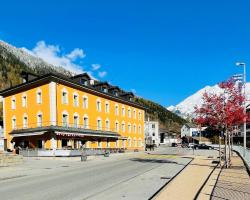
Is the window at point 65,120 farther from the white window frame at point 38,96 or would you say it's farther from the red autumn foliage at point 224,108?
the red autumn foliage at point 224,108

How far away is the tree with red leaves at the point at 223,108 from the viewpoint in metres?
24.9

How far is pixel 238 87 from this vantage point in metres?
26.1

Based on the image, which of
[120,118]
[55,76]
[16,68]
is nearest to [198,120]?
[55,76]

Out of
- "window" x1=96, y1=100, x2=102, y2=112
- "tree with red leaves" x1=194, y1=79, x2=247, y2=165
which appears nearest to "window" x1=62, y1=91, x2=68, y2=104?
"window" x1=96, y1=100, x2=102, y2=112

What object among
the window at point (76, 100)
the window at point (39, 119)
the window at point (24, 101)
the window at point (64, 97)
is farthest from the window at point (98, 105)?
the window at point (39, 119)

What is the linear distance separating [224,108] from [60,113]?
91.1 feet

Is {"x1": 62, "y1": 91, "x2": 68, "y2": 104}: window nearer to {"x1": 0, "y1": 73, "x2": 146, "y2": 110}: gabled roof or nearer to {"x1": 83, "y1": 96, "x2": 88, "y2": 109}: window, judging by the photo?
{"x1": 0, "y1": 73, "x2": 146, "y2": 110}: gabled roof

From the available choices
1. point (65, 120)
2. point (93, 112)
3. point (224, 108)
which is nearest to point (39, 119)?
point (65, 120)

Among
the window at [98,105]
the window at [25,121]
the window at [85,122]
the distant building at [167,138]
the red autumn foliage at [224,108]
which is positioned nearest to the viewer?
the red autumn foliage at [224,108]

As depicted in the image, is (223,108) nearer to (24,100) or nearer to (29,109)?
(29,109)

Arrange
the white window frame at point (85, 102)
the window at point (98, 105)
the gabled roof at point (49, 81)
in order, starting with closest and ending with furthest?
the gabled roof at point (49, 81), the white window frame at point (85, 102), the window at point (98, 105)

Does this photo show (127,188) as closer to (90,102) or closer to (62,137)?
(62,137)

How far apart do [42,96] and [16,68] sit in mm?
134003

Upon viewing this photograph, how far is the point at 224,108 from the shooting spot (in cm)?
2505
